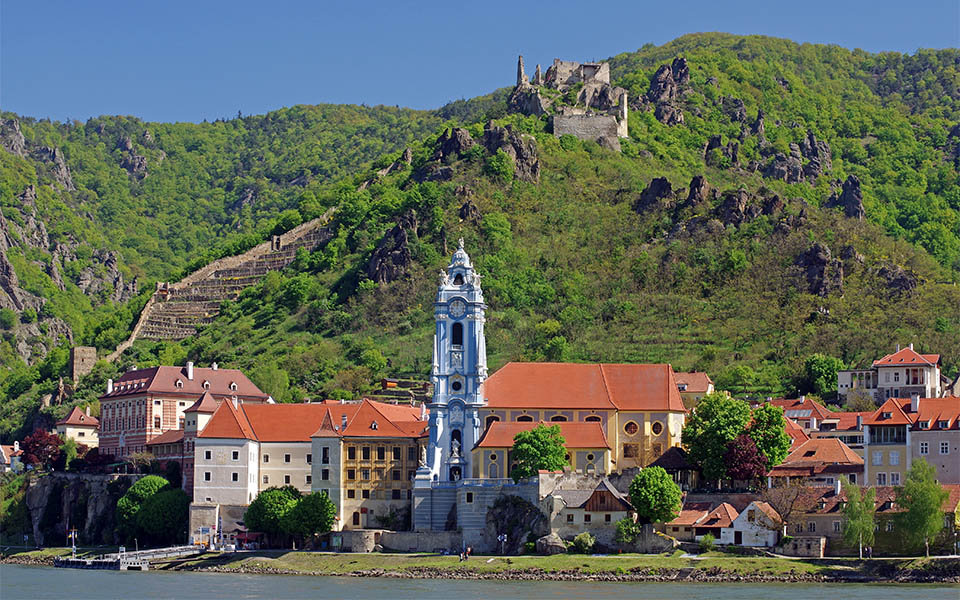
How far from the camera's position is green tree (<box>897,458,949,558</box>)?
9800 cm

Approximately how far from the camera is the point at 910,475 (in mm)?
100875

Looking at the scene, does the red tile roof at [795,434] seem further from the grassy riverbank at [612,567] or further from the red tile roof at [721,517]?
the grassy riverbank at [612,567]

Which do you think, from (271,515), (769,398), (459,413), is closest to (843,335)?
(769,398)

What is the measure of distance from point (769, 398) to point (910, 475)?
4816cm

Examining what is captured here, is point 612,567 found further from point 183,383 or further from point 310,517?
point 183,383

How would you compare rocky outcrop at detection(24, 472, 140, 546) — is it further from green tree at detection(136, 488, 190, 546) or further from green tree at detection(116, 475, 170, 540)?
green tree at detection(136, 488, 190, 546)

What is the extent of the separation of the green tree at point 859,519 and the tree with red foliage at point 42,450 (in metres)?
71.4

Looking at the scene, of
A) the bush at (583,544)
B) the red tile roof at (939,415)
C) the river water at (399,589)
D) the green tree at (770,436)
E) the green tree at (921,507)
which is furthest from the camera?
the green tree at (770,436)

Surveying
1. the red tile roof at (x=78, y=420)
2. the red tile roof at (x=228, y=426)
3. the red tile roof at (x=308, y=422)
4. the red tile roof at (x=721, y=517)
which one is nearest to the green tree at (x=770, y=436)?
the red tile roof at (x=721, y=517)

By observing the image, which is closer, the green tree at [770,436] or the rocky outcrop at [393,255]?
the green tree at [770,436]

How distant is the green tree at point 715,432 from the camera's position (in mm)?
111125

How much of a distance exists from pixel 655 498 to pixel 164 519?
37.8 meters

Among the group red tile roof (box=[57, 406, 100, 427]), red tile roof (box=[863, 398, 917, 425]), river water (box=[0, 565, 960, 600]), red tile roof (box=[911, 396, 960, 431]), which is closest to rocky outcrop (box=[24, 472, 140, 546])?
red tile roof (box=[57, 406, 100, 427])

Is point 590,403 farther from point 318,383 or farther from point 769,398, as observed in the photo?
point 318,383
